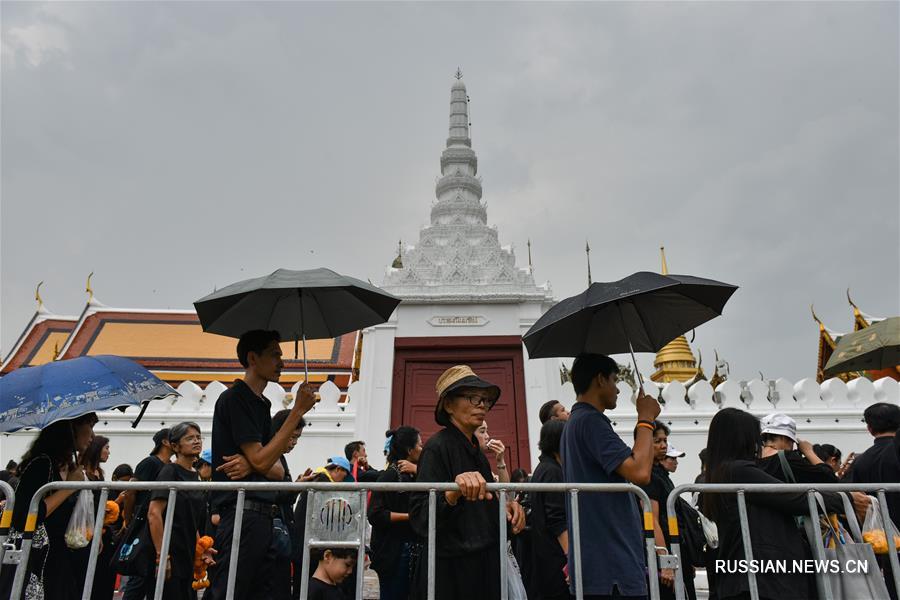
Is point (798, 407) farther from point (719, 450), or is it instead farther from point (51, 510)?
point (51, 510)

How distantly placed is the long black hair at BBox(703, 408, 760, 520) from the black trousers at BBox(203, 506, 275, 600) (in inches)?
96.4

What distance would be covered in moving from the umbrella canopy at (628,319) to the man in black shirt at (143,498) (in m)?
2.92

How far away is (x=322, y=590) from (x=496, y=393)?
1.93m

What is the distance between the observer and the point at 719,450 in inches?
146

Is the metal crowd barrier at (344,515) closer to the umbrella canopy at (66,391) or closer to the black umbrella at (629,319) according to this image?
the umbrella canopy at (66,391)

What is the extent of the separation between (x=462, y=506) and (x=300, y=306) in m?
1.81

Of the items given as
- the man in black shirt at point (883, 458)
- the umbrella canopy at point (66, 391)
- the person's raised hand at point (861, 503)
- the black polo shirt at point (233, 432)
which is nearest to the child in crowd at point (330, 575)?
the black polo shirt at point (233, 432)

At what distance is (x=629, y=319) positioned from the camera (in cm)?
444

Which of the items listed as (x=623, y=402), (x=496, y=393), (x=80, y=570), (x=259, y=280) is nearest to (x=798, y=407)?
(x=623, y=402)

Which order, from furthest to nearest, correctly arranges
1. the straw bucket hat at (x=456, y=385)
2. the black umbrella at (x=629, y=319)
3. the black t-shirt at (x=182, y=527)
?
the black t-shirt at (x=182, y=527)
the black umbrella at (x=629, y=319)
the straw bucket hat at (x=456, y=385)

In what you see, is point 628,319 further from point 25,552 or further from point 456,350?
point 456,350

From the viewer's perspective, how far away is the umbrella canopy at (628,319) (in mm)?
4086

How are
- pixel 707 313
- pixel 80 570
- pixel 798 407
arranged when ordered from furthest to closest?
pixel 798 407, pixel 707 313, pixel 80 570

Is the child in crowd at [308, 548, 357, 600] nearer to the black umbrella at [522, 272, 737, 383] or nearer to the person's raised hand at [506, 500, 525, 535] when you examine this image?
the person's raised hand at [506, 500, 525, 535]
